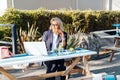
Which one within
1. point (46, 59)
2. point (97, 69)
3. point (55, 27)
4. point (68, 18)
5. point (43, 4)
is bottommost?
point (97, 69)

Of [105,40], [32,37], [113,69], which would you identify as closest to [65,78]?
[113,69]

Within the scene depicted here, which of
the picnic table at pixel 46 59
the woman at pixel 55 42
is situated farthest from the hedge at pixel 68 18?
the picnic table at pixel 46 59

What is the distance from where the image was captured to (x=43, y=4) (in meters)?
15.1

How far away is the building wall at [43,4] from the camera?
14.1m

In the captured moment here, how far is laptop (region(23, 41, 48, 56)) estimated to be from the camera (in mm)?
5582

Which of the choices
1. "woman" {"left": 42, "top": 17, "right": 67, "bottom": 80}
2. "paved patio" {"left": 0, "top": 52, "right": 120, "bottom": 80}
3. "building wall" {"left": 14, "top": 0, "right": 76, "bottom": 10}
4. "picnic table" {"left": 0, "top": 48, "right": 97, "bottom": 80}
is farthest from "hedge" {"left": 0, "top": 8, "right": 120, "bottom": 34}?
"picnic table" {"left": 0, "top": 48, "right": 97, "bottom": 80}

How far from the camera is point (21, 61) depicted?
17.2 feet

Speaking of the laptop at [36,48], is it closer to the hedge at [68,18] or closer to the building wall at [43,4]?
the hedge at [68,18]

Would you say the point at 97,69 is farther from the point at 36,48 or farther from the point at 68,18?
the point at 68,18

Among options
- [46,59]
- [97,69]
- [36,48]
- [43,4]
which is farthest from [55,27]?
[43,4]

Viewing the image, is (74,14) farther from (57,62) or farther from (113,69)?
(57,62)

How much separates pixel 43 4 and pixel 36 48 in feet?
32.0

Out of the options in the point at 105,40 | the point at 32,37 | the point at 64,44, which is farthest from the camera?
the point at 105,40

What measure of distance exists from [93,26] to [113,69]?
456 centimetres
